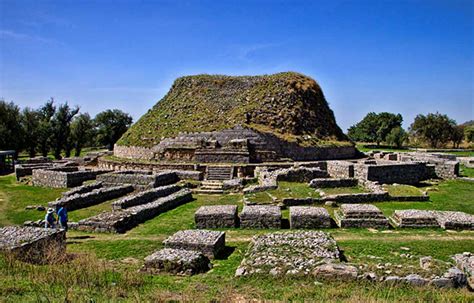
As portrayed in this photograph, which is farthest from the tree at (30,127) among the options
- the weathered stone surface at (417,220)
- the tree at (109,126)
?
the weathered stone surface at (417,220)

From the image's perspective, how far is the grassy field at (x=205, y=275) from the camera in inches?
255

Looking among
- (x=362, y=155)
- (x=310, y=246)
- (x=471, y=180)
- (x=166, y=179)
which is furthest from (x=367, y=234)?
(x=362, y=155)

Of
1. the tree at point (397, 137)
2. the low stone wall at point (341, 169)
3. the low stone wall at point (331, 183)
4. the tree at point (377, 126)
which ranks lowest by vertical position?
the low stone wall at point (331, 183)

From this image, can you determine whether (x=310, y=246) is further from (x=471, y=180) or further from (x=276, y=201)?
(x=471, y=180)

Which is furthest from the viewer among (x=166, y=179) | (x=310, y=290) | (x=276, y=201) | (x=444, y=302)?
(x=166, y=179)

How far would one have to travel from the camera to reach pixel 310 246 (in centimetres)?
927

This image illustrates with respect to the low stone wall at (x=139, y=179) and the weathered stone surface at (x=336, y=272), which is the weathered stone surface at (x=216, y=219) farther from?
the low stone wall at (x=139, y=179)

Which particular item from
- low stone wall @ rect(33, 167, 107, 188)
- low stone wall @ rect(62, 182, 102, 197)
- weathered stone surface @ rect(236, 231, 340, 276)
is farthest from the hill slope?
weathered stone surface @ rect(236, 231, 340, 276)

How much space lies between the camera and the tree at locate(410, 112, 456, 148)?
68562mm

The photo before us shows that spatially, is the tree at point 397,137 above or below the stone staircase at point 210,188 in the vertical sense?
above

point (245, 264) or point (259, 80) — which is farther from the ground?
point (259, 80)

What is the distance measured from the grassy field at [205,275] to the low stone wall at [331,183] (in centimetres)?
723

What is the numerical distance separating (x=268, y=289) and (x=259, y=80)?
111ft

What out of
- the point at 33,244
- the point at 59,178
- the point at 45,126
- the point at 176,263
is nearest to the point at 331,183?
the point at 176,263
